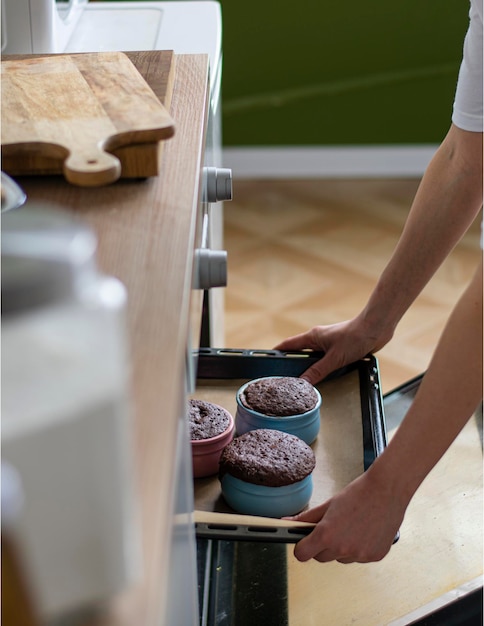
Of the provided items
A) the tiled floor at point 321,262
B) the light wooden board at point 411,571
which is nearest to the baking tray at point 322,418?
the light wooden board at point 411,571

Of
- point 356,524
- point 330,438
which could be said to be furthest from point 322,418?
point 356,524

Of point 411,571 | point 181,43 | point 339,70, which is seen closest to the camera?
point 411,571

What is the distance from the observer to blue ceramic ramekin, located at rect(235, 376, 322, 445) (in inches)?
37.4

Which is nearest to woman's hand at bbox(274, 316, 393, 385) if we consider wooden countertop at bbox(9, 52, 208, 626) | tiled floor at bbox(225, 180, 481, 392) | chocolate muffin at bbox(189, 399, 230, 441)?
chocolate muffin at bbox(189, 399, 230, 441)

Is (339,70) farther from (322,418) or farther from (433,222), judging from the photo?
(322,418)

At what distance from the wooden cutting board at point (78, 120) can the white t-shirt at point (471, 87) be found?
1.27 feet

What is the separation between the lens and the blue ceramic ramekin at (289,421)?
951mm

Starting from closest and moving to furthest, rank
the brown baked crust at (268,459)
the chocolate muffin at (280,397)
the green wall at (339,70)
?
the brown baked crust at (268,459), the chocolate muffin at (280,397), the green wall at (339,70)

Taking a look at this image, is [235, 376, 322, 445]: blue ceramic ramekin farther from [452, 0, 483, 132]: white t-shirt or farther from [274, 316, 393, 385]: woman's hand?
[452, 0, 483, 132]: white t-shirt

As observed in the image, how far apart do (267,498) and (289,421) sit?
117 mm

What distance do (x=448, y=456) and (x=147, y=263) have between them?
0.83 meters

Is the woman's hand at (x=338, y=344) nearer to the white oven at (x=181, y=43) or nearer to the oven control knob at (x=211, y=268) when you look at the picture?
the white oven at (x=181, y=43)

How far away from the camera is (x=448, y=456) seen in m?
1.26

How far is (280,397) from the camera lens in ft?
3.18
